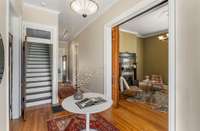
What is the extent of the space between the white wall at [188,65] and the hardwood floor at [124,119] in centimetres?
87

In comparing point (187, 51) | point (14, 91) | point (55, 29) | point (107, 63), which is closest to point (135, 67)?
point (107, 63)

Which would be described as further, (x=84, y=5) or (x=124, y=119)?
(x=124, y=119)

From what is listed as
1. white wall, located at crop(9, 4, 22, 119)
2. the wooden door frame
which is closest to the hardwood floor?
white wall, located at crop(9, 4, 22, 119)

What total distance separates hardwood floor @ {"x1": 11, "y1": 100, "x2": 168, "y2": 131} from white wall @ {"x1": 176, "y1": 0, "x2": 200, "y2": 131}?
2.87ft

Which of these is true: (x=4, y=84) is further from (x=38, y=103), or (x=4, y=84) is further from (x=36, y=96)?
(x=36, y=96)

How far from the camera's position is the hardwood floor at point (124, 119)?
7.35 ft

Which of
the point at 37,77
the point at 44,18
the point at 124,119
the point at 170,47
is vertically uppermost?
the point at 44,18

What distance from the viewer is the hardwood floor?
2.24 metres

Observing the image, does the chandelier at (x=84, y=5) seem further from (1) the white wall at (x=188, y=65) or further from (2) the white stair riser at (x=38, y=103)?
(2) the white stair riser at (x=38, y=103)

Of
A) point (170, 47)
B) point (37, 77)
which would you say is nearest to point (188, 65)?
point (170, 47)

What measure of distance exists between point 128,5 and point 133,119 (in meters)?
2.52

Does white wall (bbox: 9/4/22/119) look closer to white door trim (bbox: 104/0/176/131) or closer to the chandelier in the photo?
the chandelier

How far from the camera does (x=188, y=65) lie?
1.46 meters

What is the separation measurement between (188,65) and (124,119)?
175cm
